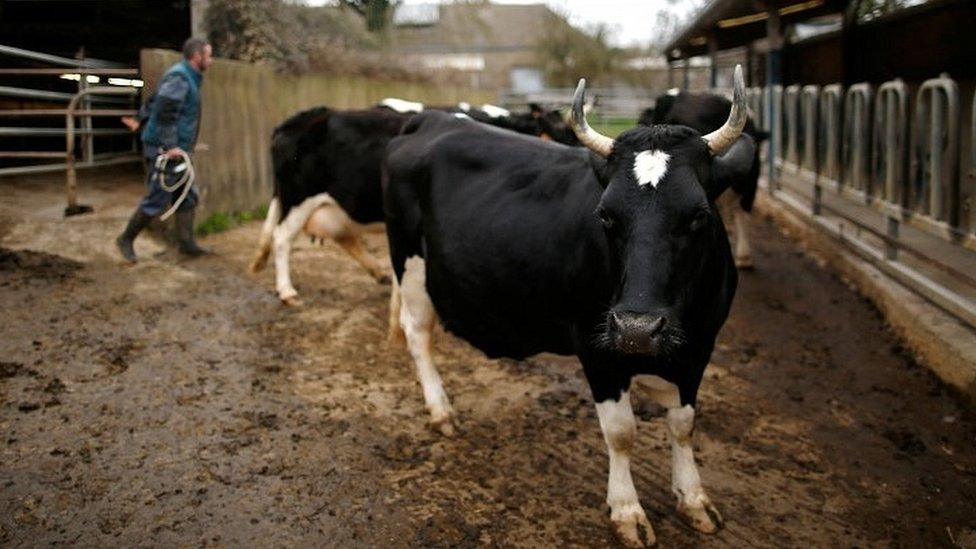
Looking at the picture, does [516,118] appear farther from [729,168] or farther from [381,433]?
[729,168]

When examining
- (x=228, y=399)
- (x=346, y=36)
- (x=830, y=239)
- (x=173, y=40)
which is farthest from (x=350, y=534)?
(x=346, y=36)

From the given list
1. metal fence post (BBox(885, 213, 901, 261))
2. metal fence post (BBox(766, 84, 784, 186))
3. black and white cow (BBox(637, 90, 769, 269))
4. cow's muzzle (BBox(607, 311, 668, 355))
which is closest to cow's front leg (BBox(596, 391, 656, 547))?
cow's muzzle (BBox(607, 311, 668, 355))

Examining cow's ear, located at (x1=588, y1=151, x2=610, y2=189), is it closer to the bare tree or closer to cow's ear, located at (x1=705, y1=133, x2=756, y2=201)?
cow's ear, located at (x1=705, y1=133, x2=756, y2=201)

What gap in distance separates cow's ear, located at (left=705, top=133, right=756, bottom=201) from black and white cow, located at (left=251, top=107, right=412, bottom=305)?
3.65 m

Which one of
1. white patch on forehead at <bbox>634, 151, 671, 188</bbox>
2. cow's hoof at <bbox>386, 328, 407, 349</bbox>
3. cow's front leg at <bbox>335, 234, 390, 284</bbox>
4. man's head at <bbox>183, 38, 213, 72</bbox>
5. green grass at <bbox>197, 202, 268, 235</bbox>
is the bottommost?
cow's hoof at <bbox>386, 328, 407, 349</bbox>

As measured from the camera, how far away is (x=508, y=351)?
4.28m

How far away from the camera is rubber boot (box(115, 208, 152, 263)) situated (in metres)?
7.13

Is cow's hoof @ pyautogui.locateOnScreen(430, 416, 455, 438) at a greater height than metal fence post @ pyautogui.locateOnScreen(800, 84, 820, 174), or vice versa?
metal fence post @ pyautogui.locateOnScreen(800, 84, 820, 174)

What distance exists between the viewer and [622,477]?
143 inches

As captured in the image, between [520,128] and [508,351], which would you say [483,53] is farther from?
[508,351]

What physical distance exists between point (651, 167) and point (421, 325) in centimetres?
205

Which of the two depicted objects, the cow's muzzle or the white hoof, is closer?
the cow's muzzle

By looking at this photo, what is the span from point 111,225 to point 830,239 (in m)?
6.50

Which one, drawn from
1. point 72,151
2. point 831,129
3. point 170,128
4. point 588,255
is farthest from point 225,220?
point 588,255
